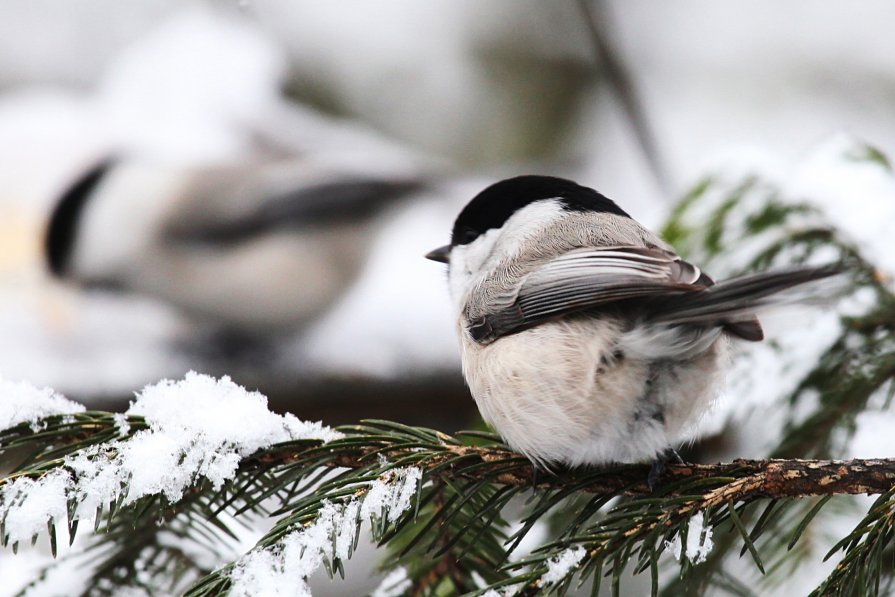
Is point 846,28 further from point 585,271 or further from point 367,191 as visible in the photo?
point 585,271

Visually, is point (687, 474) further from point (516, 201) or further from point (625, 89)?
point (625, 89)

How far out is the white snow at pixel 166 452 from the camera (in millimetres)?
749

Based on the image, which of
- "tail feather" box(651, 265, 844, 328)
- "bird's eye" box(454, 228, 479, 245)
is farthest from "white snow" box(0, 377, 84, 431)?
"bird's eye" box(454, 228, 479, 245)

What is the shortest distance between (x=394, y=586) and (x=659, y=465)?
35 centimetres

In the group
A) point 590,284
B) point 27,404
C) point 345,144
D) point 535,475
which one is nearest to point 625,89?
point 345,144

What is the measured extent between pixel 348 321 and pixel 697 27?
1.90 meters

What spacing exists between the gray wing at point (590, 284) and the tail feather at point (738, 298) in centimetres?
2

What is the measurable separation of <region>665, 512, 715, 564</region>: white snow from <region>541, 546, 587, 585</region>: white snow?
0.09 meters

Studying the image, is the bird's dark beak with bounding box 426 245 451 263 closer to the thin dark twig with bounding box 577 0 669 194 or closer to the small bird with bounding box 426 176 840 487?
the small bird with bounding box 426 176 840 487

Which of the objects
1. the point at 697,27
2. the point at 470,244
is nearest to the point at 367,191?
the point at 470,244

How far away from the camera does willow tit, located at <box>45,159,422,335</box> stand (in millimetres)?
2033

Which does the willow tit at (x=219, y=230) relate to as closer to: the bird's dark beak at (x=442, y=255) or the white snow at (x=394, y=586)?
the bird's dark beak at (x=442, y=255)

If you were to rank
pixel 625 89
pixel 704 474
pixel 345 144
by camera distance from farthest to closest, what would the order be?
pixel 625 89 < pixel 345 144 < pixel 704 474

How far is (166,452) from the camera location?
0.80 m
